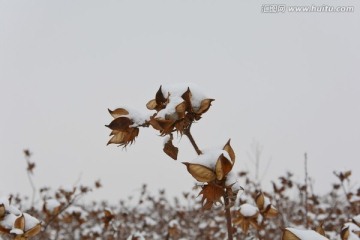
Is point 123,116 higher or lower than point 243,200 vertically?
lower

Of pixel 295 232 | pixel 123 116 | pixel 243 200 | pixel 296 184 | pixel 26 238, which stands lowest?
pixel 26 238

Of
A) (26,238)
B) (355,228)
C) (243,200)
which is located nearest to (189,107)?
(26,238)

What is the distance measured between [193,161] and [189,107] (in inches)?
8.2

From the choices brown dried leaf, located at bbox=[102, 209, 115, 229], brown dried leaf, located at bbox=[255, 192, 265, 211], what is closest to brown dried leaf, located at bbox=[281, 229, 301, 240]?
brown dried leaf, located at bbox=[255, 192, 265, 211]

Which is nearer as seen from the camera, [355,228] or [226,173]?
[226,173]

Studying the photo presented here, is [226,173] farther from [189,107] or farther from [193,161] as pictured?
[189,107]

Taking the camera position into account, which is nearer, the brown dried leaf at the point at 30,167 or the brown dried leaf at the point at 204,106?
the brown dried leaf at the point at 204,106

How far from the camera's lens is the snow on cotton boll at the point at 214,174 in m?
1.26

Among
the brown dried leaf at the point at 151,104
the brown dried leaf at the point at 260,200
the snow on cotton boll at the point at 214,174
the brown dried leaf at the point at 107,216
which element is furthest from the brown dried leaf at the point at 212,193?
the brown dried leaf at the point at 107,216

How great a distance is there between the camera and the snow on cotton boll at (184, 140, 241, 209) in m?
1.26

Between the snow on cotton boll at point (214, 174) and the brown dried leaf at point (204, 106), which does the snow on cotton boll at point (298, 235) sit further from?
the brown dried leaf at point (204, 106)

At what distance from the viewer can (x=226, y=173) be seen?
4.24 ft

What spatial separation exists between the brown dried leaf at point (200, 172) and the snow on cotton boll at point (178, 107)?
0.16 meters

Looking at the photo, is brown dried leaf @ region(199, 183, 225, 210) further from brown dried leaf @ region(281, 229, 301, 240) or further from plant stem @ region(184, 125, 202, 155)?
brown dried leaf @ region(281, 229, 301, 240)
